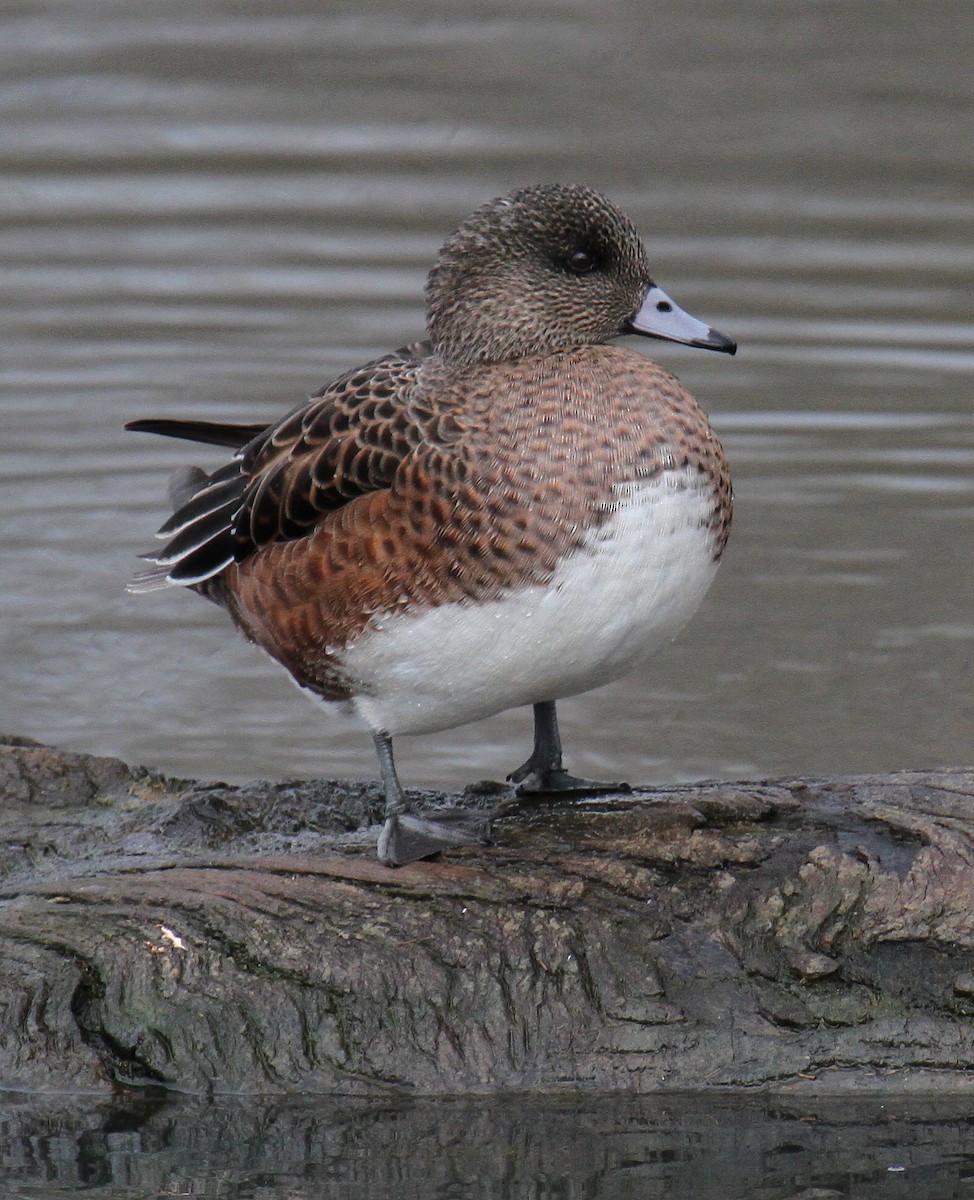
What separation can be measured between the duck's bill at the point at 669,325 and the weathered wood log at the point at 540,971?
38.1 inches

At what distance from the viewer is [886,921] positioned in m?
3.67

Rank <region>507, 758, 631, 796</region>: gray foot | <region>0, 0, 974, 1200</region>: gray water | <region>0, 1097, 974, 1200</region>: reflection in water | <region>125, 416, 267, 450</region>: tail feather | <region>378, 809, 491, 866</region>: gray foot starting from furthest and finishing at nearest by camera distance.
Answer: <region>125, 416, 267, 450</region>: tail feather
<region>507, 758, 631, 796</region>: gray foot
<region>378, 809, 491, 866</region>: gray foot
<region>0, 0, 974, 1200</region>: gray water
<region>0, 1097, 974, 1200</region>: reflection in water

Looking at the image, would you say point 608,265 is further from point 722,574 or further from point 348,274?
point 348,274

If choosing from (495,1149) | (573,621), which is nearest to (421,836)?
(573,621)

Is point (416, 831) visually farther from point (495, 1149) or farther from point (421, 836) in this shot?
point (495, 1149)

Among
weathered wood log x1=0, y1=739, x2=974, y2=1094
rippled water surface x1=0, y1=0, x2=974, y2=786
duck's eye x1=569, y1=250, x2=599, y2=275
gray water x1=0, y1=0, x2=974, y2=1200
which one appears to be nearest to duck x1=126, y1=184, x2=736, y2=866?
duck's eye x1=569, y1=250, x2=599, y2=275

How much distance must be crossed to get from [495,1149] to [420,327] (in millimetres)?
5944

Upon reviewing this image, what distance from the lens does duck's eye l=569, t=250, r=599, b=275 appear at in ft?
13.3

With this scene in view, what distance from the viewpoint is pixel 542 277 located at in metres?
4.04

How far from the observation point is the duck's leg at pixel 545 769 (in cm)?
432

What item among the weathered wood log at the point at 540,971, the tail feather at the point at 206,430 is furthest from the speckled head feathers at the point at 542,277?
the weathered wood log at the point at 540,971

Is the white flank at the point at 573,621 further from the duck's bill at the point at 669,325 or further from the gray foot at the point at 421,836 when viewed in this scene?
the duck's bill at the point at 669,325

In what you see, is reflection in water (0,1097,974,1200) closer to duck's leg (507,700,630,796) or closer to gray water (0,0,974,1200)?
gray water (0,0,974,1200)

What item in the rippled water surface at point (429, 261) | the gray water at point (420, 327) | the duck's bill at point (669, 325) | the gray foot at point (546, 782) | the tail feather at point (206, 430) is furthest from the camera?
the rippled water surface at point (429, 261)
